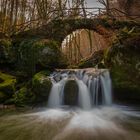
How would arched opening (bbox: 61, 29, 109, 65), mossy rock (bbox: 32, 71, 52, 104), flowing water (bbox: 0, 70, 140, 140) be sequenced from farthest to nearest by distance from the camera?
arched opening (bbox: 61, 29, 109, 65)
mossy rock (bbox: 32, 71, 52, 104)
flowing water (bbox: 0, 70, 140, 140)

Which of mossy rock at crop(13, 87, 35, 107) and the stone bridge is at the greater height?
the stone bridge

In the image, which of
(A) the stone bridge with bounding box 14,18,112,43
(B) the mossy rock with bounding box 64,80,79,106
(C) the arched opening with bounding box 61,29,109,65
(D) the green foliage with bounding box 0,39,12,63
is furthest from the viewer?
(C) the arched opening with bounding box 61,29,109,65

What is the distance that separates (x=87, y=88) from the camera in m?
10.2

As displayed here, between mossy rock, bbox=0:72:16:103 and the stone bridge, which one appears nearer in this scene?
mossy rock, bbox=0:72:16:103

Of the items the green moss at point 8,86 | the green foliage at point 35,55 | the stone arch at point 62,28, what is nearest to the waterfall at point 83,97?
the green foliage at point 35,55

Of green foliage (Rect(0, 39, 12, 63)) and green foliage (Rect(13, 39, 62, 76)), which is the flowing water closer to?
green foliage (Rect(13, 39, 62, 76))

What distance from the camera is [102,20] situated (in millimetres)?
13594

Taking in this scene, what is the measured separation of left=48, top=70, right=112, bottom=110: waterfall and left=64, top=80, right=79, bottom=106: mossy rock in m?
0.11

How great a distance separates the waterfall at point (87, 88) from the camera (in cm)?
991

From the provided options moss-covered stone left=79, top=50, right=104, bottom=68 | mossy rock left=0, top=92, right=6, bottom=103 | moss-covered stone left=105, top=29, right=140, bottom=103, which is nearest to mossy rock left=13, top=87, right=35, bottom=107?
mossy rock left=0, top=92, right=6, bottom=103

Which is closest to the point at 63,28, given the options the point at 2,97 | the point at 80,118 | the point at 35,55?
the point at 35,55

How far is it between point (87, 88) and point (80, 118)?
237cm

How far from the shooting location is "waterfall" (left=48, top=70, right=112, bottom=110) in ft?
32.5

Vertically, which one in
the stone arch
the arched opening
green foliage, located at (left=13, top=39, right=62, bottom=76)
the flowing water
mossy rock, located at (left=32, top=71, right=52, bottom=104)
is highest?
the arched opening
